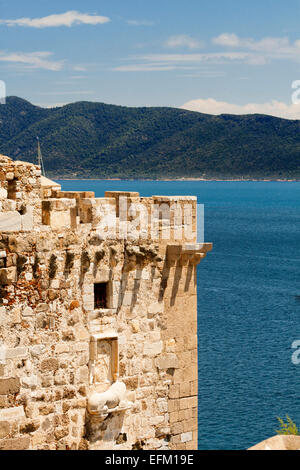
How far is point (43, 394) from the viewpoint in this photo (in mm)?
10680

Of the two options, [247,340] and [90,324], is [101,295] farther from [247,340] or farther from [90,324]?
[247,340]

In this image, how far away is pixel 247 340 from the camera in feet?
159

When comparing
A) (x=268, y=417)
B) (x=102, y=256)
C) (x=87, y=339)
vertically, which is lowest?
(x=268, y=417)

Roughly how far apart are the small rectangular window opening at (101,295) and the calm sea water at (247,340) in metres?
21.1

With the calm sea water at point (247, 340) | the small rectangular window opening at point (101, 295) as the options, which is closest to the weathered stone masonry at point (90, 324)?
the small rectangular window opening at point (101, 295)

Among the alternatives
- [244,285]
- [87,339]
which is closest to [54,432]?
[87,339]

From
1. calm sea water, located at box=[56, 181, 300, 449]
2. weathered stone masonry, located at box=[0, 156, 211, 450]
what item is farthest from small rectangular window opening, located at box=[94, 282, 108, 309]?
calm sea water, located at box=[56, 181, 300, 449]

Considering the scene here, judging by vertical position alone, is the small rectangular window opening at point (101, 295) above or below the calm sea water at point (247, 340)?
above

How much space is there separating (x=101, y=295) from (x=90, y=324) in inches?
19.0

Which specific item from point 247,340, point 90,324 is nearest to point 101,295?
point 90,324

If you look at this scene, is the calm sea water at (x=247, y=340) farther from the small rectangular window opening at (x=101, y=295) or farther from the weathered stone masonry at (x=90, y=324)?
the small rectangular window opening at (x=101, y=295)

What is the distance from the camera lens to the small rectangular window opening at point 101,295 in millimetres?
11281
